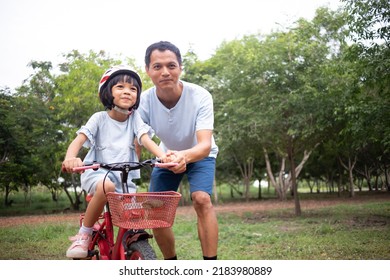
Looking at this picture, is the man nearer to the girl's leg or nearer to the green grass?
the girl's leg

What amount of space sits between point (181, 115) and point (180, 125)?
0.19ft

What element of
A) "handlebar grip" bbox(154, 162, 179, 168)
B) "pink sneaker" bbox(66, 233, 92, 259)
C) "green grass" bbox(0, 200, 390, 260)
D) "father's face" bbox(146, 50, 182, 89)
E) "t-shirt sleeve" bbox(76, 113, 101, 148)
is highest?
"father's face" bbox(146, 50, 182, 89)

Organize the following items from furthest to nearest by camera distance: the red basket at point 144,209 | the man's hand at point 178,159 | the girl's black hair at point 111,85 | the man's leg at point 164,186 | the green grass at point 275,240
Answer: the green grass at point 275,240, the man's leg at point 164,186, the girl's black hair at point 111,85, the man's hand at point 178,159, the red basket at point 144,209

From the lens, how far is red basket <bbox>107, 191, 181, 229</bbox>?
80.7 inches

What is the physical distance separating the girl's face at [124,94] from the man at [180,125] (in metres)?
0.16

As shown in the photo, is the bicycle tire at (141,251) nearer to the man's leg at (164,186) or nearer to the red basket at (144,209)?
the red basket at (144,209)

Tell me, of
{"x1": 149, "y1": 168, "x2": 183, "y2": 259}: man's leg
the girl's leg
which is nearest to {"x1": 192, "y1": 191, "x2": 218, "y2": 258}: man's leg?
{"x1": 149, "y1": 168, "x2": 183, "y2": 259}: man's leg

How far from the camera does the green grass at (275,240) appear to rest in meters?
3.73

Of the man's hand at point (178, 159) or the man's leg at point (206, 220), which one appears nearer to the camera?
the man's hand at point (178, 159)

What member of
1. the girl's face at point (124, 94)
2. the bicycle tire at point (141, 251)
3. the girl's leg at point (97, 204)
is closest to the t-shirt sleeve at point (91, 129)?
the girl's face at point (124, 94)

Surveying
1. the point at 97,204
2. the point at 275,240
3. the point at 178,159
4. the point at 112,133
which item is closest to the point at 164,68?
the point at 112,133

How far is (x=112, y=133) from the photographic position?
247 centimetres

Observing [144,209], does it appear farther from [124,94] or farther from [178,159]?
[124,94]

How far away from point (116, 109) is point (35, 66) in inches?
71.7
